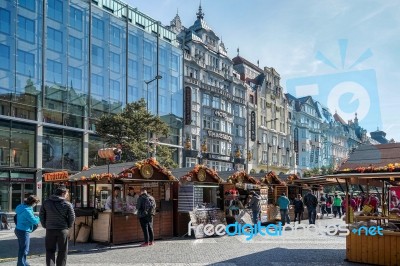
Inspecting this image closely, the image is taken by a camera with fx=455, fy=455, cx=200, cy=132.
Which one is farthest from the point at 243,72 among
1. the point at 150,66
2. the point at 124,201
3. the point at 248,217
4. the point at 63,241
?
the point at 63,241

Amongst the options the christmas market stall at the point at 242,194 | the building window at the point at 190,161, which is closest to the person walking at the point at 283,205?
the christmas market stall at the point at 242,194

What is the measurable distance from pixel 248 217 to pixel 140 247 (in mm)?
7094

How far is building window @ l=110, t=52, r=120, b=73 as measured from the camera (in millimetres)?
38156

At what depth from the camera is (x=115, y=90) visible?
38.3 meters

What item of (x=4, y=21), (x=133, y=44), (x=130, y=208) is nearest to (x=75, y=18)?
(x=4, y=21)

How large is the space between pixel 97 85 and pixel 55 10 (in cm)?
652

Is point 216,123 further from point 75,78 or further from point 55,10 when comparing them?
point 55,10

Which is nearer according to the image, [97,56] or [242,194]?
[242,194]

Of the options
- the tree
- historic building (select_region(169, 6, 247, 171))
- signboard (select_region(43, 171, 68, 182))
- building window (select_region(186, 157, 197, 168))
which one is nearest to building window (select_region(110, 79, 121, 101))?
the tree

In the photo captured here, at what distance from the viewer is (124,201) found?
51.7 ft

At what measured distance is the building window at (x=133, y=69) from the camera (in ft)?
131

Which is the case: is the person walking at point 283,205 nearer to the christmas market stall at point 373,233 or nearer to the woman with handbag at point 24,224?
the christmas market stall at point 373,233

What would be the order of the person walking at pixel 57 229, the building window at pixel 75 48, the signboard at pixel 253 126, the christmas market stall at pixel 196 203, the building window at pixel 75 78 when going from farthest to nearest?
the signboard at pixel 253 126 < the building window at pixel 75 48 < the building window at pixel 75 78 < the christmas market stall at pixel 196 203 < the person walking at pixel 57 229

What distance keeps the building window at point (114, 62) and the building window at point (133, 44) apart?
2043 millimetres
